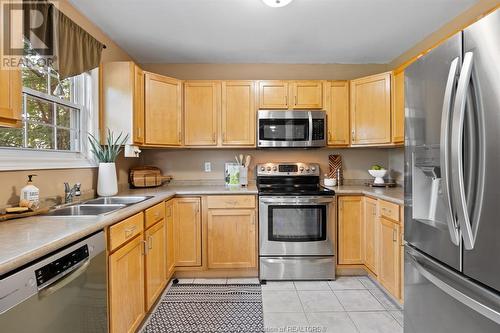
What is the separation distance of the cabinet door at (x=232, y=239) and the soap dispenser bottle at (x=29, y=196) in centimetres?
150

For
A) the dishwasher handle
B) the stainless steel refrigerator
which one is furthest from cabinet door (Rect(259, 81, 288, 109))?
the dishwasher handle

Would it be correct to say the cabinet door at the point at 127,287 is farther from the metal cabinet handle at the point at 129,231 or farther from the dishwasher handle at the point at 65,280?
the dishwasher handle at the point at 65,280

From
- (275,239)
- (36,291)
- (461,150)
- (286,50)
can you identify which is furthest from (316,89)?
(36,291)

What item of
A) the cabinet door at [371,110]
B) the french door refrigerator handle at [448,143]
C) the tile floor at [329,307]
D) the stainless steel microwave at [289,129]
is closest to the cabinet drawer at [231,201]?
the stainless steel microwave at [289,129]

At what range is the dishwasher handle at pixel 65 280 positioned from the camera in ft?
3.36

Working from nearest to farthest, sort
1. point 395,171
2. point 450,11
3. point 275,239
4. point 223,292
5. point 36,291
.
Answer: point 36,291
point 450,11
point 223,292
point 275,239
point 395,171

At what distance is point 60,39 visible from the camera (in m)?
1.98

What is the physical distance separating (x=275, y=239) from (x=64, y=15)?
2.60m

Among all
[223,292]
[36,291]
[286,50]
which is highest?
[286,50]

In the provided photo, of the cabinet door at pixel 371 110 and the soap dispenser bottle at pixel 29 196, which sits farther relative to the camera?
the cabinet door at pixel 371 110

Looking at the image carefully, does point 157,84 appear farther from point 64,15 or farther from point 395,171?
point 395,171

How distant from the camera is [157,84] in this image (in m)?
2.90

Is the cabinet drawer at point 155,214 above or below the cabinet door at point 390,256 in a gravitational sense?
above

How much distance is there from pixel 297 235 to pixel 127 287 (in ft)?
5.40
